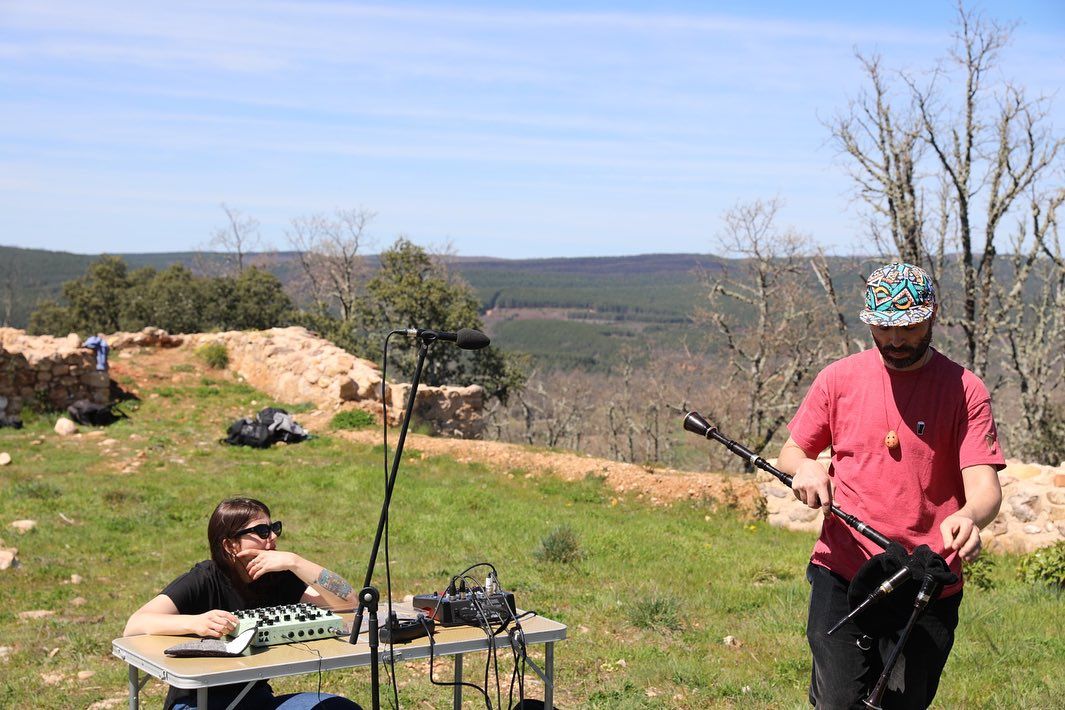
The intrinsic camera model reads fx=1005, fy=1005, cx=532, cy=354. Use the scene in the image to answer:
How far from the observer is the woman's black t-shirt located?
3875 mm

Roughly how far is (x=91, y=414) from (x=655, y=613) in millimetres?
12324

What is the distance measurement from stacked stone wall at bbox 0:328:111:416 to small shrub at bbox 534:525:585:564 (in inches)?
431

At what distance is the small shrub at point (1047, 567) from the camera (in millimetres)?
7875

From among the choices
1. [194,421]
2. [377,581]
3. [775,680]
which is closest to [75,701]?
[377,581]

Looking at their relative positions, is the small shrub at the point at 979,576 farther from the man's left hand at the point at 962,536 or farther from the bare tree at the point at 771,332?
the bare tree at the point at 771,332

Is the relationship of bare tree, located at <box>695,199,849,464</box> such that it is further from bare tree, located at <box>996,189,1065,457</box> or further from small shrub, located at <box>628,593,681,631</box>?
small shrub, located at <box>628,593,681,631</box>

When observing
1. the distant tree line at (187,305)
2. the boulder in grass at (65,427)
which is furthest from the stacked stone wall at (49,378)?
the distant tree line at (187,305)

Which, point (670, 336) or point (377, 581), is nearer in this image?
point (377, 581)

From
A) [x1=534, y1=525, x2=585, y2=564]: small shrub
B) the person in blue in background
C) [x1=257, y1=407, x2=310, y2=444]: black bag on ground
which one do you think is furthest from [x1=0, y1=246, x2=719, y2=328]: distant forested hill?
[x1=534, y1=525, x2=585, y2=564]: small shrub

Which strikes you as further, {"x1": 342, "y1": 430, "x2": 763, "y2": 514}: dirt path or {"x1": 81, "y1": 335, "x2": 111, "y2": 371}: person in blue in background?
{"x1": 81, "y1": 335, "x2": 111, "y2": 371}: person in blue in background

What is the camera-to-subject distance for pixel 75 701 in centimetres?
583

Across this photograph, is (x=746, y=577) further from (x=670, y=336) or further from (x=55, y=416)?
(x=670, y=336)

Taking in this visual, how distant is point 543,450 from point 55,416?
26.9 feet

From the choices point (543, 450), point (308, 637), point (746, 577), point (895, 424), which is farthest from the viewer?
point (543, 450)
